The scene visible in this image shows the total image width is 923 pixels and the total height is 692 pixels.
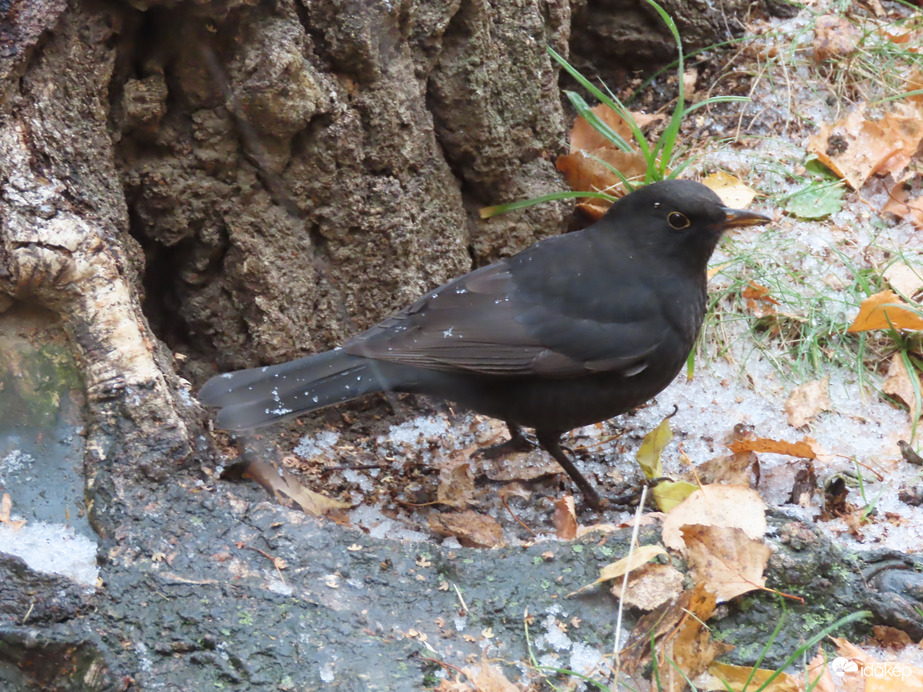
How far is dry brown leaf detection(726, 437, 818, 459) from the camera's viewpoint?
3111mm

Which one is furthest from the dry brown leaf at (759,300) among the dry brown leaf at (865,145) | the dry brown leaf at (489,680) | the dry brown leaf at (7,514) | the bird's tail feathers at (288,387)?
the dry brown leaf at (7,514)

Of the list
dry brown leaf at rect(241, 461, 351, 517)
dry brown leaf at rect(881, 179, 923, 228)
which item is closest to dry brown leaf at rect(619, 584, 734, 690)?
dry brown leaf at rect(241, 461, 351, 517)

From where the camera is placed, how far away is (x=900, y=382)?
351 cm

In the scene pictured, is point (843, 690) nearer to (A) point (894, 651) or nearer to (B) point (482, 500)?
(A) point (894, 651)

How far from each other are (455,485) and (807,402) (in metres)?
1.38

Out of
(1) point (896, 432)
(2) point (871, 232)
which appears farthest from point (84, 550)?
(2) point (871, 232)

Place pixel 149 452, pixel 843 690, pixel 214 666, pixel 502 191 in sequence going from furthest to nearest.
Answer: pixel 502 191
pixel 149 452
pixel 843 690
pixel 214 666

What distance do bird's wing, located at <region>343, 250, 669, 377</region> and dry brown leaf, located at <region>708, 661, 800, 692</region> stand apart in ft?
3.66

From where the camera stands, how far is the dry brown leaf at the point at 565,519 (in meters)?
2.88

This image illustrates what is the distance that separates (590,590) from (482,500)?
107cm

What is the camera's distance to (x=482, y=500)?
3246 millimetres

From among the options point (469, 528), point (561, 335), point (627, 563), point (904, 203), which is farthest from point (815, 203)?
point (627, 563)

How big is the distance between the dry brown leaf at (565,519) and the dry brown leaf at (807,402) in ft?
3.22

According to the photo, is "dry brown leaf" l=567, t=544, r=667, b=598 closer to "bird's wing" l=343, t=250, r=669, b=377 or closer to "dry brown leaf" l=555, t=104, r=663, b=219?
"bird's wing" l=343, t=250, r=669, b=377
